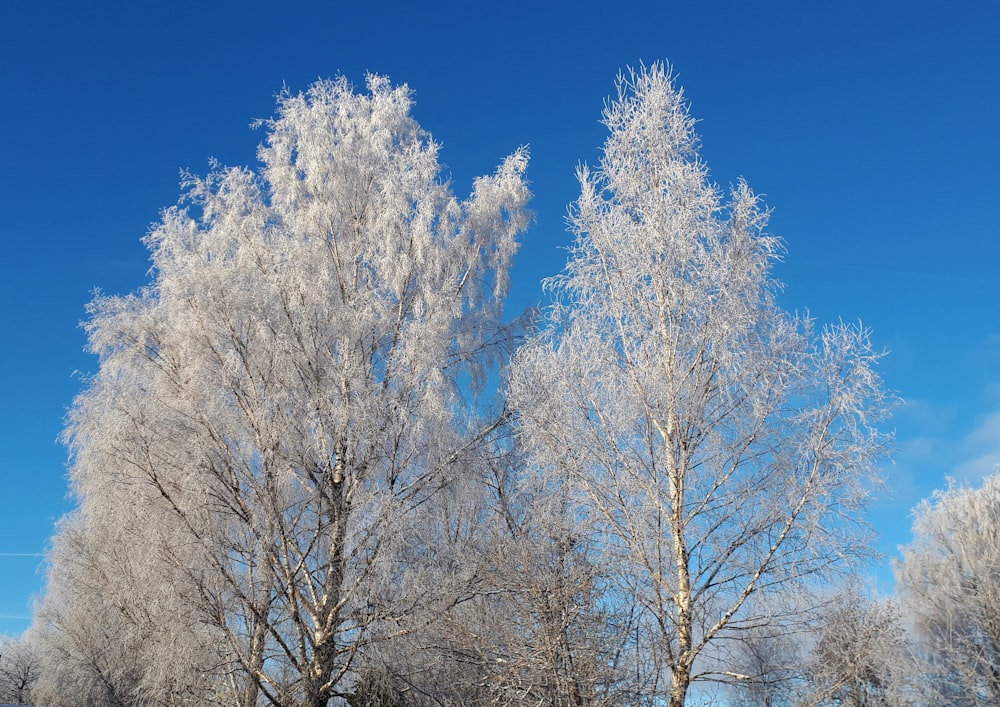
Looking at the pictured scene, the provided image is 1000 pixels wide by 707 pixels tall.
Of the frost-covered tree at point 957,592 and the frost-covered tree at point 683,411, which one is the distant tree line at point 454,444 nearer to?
the frost-covered tree at point 683,411

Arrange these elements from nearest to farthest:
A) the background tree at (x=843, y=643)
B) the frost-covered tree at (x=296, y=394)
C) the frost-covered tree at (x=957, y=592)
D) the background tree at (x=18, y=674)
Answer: the background tree at (x=843, y=643) → the frost-covered tree at (x=296, y=394) → the frost-covered tree at (x=957, y=592) → the background tree at (x=18, y=674)

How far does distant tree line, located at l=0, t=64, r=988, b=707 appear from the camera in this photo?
27.8 ft

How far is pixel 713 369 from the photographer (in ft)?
29.3

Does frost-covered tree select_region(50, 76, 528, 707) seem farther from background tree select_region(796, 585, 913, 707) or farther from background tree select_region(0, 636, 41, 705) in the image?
background tree select_region(0, 636, 41, 705)

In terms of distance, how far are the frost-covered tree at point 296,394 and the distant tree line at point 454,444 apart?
0.05m

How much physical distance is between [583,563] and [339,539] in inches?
141

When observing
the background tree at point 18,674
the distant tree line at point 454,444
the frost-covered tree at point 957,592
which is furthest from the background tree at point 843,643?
the background tree at point 18,674

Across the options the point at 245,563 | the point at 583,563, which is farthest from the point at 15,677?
the point at 583,563

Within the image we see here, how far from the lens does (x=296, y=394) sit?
36.4 feet

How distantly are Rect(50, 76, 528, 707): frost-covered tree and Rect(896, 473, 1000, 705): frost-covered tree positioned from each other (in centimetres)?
1285

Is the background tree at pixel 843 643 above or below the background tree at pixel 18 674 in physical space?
below

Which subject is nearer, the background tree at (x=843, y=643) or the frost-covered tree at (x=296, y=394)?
the background tree at (x=843, y=643)

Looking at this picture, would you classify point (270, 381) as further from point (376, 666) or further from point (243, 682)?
point (243, 682)

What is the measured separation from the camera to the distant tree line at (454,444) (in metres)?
8.48
